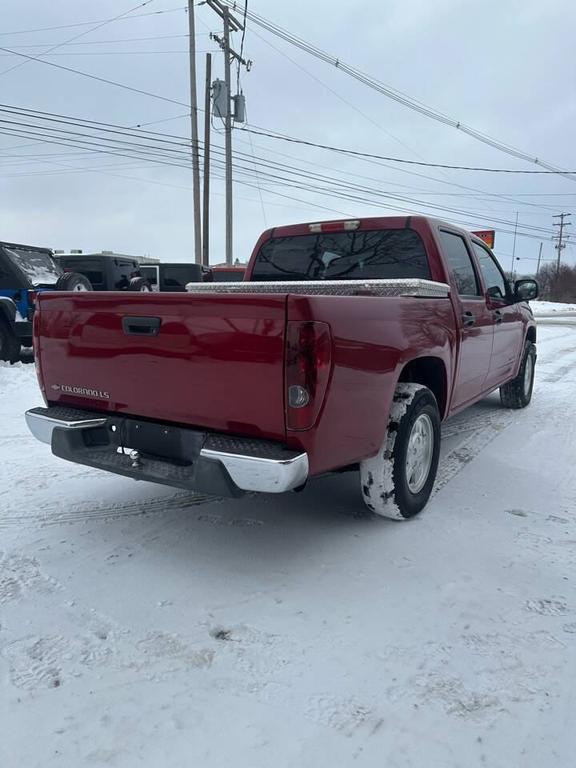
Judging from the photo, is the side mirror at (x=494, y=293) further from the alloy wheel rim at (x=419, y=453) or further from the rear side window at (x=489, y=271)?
the alloy wheel rim at (x=419, y=453)

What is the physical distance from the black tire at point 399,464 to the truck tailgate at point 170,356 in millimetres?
941

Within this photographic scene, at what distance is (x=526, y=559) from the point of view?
3.22 m

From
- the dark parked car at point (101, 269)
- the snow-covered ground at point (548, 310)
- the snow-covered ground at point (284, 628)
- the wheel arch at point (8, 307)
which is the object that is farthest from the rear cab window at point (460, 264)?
the snow-covered ground at point (548, 310)

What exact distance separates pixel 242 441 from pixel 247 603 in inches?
29.6

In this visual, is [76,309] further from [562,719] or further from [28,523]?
[562,719]

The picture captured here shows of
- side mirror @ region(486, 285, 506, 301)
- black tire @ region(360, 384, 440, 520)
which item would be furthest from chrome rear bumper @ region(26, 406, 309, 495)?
side mirror @ region(486, 285, 506, 301)

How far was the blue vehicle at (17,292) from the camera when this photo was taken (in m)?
8.95

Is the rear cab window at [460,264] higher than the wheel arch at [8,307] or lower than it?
higher

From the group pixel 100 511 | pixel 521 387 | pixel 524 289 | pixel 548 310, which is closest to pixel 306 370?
pixel 100 511

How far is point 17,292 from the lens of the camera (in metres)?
9.05

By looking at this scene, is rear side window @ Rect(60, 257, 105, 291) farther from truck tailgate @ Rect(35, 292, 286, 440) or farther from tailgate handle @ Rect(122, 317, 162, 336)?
tailgate handle @ Rect(122, 317, 162, 336)

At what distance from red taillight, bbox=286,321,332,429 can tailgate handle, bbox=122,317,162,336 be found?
2.50ft

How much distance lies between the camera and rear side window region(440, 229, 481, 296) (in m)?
4.51

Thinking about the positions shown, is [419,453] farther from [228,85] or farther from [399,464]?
[228,85]
